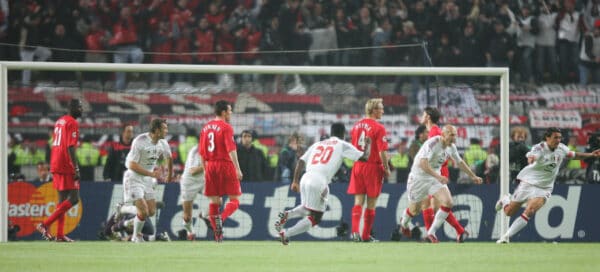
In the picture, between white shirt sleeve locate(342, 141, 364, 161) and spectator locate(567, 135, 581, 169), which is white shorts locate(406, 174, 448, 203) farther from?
spectator locate(567, 135, 581, 169)

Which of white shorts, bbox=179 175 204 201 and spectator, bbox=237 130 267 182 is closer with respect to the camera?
white shorts, bbox=179 175 204 201

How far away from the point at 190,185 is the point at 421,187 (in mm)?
3541

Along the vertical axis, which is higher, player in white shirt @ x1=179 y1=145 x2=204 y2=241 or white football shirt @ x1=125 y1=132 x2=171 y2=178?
white football shirt @ x1=125 y1=132 x2=171 y2=178

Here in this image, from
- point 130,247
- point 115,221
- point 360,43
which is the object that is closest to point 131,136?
point 115,221

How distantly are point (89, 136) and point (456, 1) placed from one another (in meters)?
9.92

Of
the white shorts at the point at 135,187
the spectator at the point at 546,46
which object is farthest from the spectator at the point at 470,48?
the white shorts at the point at 135,187

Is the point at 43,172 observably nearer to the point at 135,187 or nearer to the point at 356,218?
the point at 135,187

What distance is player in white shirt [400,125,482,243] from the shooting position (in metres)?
15.0

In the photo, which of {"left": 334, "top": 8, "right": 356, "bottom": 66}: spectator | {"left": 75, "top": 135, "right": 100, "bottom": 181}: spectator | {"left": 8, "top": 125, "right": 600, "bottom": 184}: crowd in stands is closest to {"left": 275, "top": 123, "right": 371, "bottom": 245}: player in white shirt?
{"left": 8, "top": 125, "right": 600, "bottom": 184}: crowd in stands

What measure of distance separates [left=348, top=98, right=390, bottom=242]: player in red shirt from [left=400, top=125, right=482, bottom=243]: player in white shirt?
19.7 inches

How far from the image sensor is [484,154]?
19.0m

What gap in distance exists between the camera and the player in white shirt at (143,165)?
15258 millimetres

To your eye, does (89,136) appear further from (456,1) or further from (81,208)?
(456,1)

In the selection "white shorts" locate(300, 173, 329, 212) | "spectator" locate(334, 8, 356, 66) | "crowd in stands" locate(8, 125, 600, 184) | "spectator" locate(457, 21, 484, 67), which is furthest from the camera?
"spectator" locate(457, 21, 484, 67)
